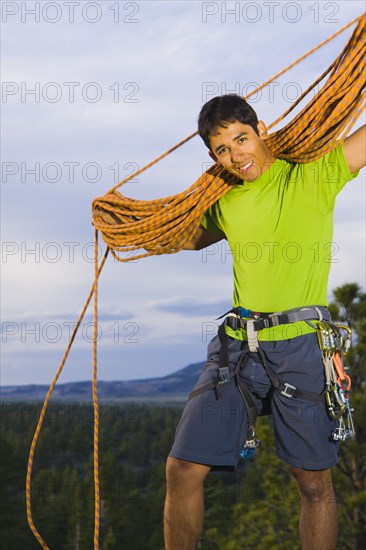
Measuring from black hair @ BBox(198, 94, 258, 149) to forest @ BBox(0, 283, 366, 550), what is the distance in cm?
1075

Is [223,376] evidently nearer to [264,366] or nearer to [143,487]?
[264,366]

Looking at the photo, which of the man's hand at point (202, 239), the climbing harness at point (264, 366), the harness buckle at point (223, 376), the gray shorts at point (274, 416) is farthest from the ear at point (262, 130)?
the harness buckle at point (223, 376)

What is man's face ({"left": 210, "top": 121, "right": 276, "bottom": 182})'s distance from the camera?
3211 mm

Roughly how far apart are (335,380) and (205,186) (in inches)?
39.8

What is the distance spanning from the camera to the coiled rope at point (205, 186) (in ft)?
10.6

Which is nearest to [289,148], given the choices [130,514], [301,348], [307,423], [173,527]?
[301,348]

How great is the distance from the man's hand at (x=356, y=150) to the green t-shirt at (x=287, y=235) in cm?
2

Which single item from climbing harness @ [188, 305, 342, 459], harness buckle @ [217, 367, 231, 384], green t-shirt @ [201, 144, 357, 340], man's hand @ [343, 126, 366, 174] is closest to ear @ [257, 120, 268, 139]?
green t-shirt @ [201, 144, 357, 340]

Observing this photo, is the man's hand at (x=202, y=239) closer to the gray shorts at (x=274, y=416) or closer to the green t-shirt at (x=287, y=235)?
the green t-shirt at (x=287, y=235)

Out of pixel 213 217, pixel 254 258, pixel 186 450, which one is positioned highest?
pixel 213 217

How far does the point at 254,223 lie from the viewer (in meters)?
3.28

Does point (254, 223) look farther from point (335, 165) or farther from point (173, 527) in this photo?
point (173, 527)

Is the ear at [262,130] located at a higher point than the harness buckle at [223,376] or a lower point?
higher

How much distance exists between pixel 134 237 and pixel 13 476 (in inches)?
1550
